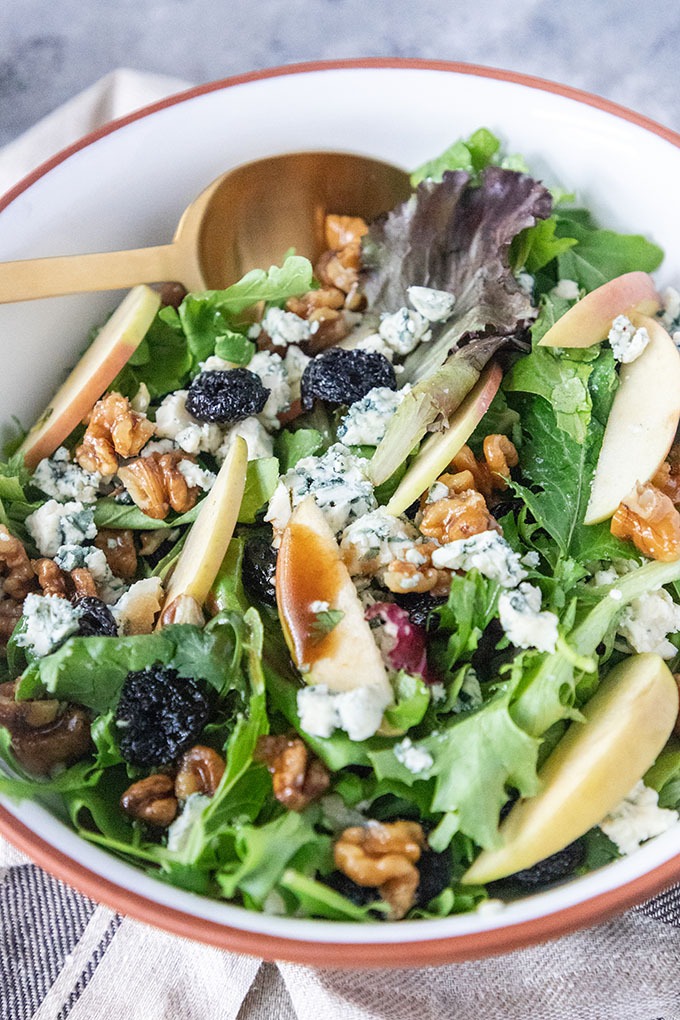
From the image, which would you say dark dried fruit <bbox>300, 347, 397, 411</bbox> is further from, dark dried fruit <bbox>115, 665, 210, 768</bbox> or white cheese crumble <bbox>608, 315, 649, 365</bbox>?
dark dried fruit <bbox>115, 665, 210, 768</bbox>

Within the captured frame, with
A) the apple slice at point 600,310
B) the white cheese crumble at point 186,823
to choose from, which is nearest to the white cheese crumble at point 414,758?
the white cheese crumble at point 186,823

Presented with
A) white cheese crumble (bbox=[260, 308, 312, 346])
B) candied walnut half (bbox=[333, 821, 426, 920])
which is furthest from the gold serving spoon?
candied walnut half (bbox=[333, 821, 426, 920])

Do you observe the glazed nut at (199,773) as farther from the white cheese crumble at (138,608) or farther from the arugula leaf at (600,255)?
the arugula leaf at (600,255)

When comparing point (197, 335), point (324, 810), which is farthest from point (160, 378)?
point (324, 810)

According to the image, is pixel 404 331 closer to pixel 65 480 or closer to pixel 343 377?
pixel 343 377

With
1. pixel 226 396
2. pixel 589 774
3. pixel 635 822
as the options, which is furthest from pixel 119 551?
pixel 635 822
